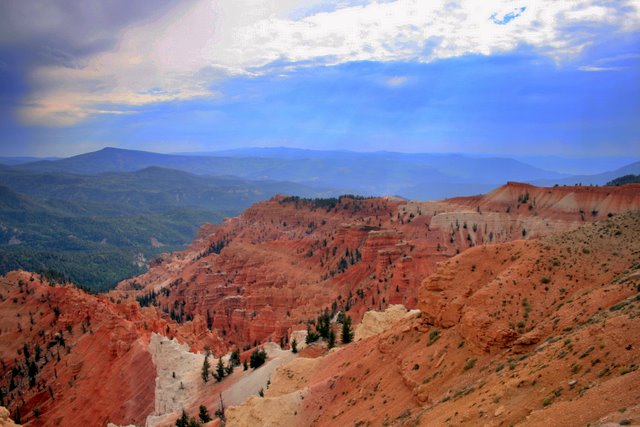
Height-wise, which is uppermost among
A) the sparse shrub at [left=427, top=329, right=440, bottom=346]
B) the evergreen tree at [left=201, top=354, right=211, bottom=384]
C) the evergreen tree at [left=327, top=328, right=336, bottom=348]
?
the sparse shrub at [left=427, top=329, right=440, bottom=346]

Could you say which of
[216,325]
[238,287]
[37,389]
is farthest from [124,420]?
[238,287]

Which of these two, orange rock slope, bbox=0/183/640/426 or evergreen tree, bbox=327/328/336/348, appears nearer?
orange rock slope, bbox=0/183/640/426

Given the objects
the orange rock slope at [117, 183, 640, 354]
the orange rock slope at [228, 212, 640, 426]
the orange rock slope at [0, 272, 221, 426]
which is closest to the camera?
the orange rock slope at [228, 212, 640, 426]

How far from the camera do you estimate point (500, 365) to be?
20.7 meters

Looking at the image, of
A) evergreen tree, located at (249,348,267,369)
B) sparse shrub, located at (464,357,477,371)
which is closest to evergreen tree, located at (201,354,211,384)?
evergreen tree, located at (249,348,267,369)

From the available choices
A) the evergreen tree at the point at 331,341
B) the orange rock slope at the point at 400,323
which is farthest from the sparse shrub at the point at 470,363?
the evergreen tree at the point at 331,341

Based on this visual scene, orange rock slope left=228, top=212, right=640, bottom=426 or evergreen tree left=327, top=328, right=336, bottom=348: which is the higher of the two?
orange rock slope left=228, top=212, right=640, bottom=426

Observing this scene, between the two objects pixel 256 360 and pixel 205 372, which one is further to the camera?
pixel 205 372

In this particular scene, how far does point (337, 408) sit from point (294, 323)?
43301 millimetres

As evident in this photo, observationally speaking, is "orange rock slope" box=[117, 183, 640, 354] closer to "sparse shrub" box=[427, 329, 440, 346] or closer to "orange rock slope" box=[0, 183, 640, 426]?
"orange rock slope" box=[0, 183, 640, 426]

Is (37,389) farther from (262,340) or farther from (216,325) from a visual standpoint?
(216,325)

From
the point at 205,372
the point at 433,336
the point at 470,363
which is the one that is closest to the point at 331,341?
the point at 205,372

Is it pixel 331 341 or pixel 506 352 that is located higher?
pixel 506 352

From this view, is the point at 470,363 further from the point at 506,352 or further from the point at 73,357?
the point at 73,357
